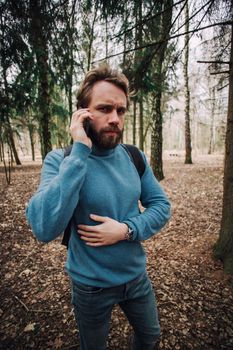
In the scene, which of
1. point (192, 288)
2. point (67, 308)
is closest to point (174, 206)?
point (192, 288)

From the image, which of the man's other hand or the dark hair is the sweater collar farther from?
the man's other hand

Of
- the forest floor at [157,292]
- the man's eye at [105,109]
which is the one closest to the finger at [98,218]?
the man's eye at [105,109]

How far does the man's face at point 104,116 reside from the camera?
166 cm

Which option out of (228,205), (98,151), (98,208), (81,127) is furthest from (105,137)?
(228,205)

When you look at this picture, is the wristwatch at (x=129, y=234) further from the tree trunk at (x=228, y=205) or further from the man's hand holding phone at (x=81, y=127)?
the tree trunk at (x=228, y=205)

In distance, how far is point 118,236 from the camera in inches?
61.1

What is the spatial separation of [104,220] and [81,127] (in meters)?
0.63

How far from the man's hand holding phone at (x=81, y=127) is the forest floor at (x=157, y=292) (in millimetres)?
2433

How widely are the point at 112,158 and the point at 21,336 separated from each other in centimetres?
254

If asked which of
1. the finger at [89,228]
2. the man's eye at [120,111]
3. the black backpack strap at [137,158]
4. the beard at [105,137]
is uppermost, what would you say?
the man's eye at [120,111]

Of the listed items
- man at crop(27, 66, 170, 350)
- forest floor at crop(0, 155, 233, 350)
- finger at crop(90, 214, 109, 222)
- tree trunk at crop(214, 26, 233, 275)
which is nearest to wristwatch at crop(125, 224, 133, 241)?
man at crop(27, 66, 170, 350)

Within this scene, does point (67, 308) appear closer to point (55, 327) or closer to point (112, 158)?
point (55, 327)

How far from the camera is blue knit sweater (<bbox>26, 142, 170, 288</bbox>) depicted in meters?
1.36

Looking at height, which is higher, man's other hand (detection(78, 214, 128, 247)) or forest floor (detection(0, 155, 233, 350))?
man's other hand (detection(78, 214, 128, 247))
